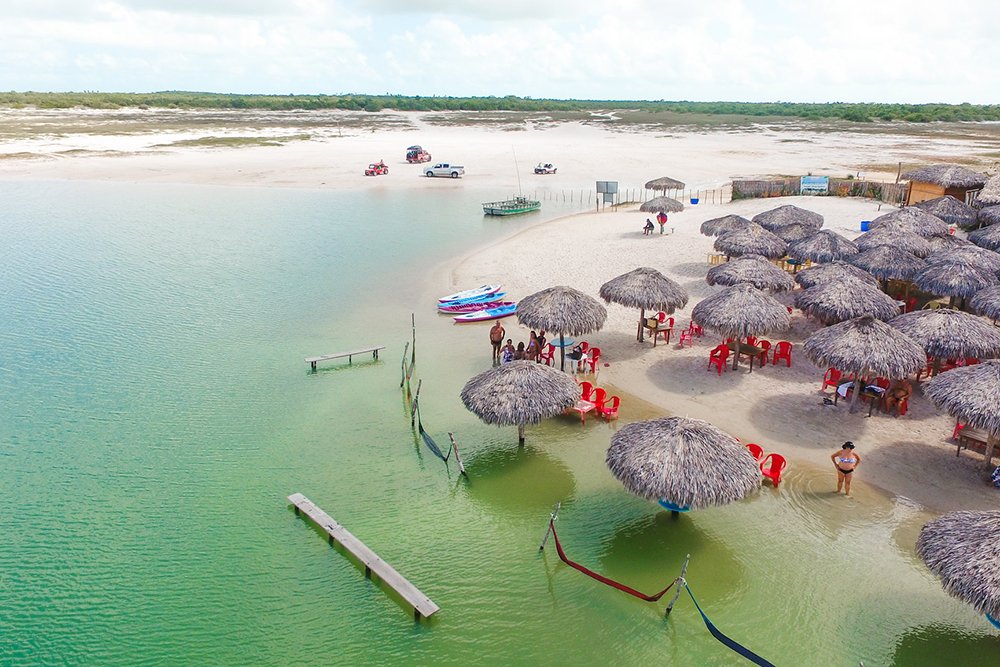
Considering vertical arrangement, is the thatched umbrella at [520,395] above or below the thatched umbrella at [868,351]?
below

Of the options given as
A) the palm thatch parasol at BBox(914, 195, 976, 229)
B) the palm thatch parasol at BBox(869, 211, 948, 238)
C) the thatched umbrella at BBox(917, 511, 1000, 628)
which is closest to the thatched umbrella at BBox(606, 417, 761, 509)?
the thatched umbrella at BBox(917, 511, 1000, 628)

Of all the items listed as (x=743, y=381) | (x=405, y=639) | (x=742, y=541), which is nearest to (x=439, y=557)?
(x=405, y=639)

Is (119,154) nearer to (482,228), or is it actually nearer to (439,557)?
(482,228)

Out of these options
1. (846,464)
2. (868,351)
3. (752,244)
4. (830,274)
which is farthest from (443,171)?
(846,464)

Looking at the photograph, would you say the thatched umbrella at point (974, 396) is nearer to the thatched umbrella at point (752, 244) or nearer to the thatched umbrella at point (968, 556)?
the thatched umbrella at point (968, 556)

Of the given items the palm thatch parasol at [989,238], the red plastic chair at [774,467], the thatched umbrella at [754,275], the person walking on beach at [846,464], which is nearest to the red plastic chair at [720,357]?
the thatched umbrella at [754,275]

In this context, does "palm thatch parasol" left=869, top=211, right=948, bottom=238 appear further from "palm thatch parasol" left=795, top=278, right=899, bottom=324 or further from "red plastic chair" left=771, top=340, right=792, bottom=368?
"red plastic chair" left=771, top=340, right=792, bottom=368
